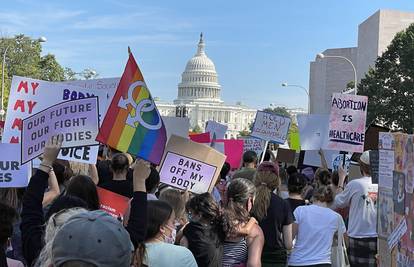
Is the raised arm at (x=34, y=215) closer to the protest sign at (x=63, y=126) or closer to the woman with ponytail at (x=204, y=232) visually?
the protest sign at (x=63, y=126)

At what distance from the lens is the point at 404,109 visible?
47.4 m

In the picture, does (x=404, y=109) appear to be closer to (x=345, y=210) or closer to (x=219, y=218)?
(x=345, y=210)

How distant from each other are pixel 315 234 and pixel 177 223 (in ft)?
4.83

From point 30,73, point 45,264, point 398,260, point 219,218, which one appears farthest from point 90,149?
point 30,73

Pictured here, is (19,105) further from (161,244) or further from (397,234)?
(397,234)

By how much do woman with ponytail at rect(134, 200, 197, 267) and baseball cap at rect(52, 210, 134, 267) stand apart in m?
1.56

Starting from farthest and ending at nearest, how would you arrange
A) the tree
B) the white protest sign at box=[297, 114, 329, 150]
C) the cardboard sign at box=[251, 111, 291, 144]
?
the tree → the cardboard sign at box=[251, 111, 291, 144] → the white protest sign at box=[297, 114, 329, 150]

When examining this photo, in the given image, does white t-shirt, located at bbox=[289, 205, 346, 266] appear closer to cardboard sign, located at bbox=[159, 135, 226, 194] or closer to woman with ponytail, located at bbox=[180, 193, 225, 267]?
cardboard sign, located at bbox=[159, 135, 226, 194]

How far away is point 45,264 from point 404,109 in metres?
47.5

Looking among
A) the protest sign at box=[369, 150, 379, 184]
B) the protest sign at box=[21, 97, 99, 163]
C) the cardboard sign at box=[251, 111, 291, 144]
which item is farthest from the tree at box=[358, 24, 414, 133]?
the protest sign at box=[21, 97, 99, 163]

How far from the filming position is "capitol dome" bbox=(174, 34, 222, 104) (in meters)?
161

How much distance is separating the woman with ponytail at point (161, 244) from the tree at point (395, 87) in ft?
147

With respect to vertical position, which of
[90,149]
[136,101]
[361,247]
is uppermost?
[136,101]

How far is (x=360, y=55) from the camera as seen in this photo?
84.5 meters
